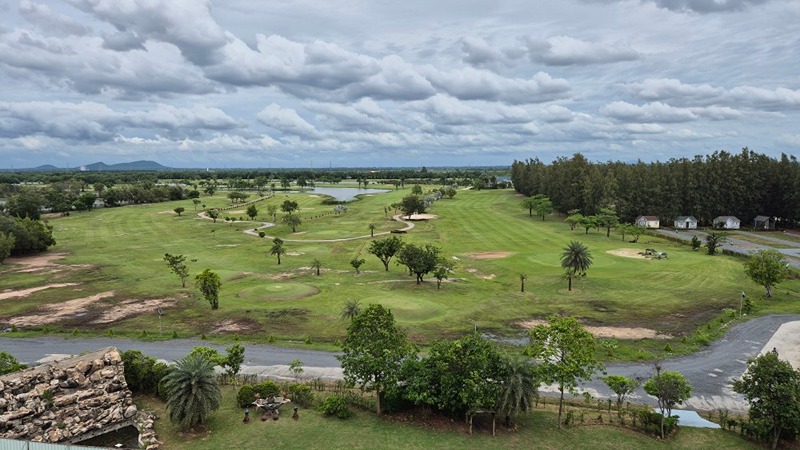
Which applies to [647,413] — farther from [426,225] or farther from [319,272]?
[426,225]

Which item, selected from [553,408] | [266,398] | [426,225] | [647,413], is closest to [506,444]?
[553,408]

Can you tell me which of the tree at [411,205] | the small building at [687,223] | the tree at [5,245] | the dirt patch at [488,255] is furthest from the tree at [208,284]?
the small building at [687,223]

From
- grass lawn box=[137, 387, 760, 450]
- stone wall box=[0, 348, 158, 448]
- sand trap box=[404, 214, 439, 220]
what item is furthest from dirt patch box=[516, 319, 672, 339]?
sand trap box=[404, 214, 439, 220]

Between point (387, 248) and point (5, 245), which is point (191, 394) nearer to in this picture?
point (387, 248)

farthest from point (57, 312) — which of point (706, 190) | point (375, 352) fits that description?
point (706, 190)

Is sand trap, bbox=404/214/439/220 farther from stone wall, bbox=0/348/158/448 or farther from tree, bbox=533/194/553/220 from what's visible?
stone wall, bbox=0/348/158/448

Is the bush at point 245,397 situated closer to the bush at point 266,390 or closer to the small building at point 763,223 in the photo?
the bush at point 266,390
